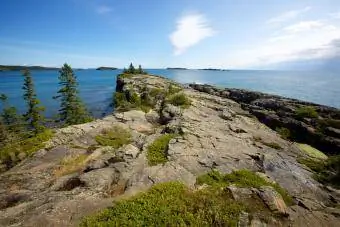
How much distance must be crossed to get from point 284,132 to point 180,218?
1173 inches

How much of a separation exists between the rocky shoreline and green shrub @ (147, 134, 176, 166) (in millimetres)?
162

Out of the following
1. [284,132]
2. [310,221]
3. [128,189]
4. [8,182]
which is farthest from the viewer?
[284,132]

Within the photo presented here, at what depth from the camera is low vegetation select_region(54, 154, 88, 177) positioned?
20016 millimetres

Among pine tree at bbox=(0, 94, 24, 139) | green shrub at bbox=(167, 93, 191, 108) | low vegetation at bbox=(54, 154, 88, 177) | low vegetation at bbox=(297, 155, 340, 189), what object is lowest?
pine tree at bbox=(0, 94, 24, 139)

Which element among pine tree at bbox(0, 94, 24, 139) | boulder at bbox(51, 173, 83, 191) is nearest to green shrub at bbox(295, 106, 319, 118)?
boulder at bbox(51, 173, 83, 191)

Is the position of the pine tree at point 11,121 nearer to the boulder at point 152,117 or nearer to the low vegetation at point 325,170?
the boulder at point 152,117

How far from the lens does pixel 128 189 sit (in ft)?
52.7

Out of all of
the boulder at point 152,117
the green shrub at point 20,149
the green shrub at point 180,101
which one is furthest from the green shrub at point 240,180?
the green shrub at point 180,101

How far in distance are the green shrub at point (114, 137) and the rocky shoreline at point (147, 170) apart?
11cm

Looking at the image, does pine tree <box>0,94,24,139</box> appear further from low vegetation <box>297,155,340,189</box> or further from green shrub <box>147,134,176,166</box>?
low vegetation <box>297,155,340,189</box>

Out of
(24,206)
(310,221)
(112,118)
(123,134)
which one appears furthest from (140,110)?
(310,221)

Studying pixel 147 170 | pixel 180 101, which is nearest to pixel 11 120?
pixel 180 101

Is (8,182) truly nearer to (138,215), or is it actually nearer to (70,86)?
(138,215)

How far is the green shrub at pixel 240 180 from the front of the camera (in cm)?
1677
